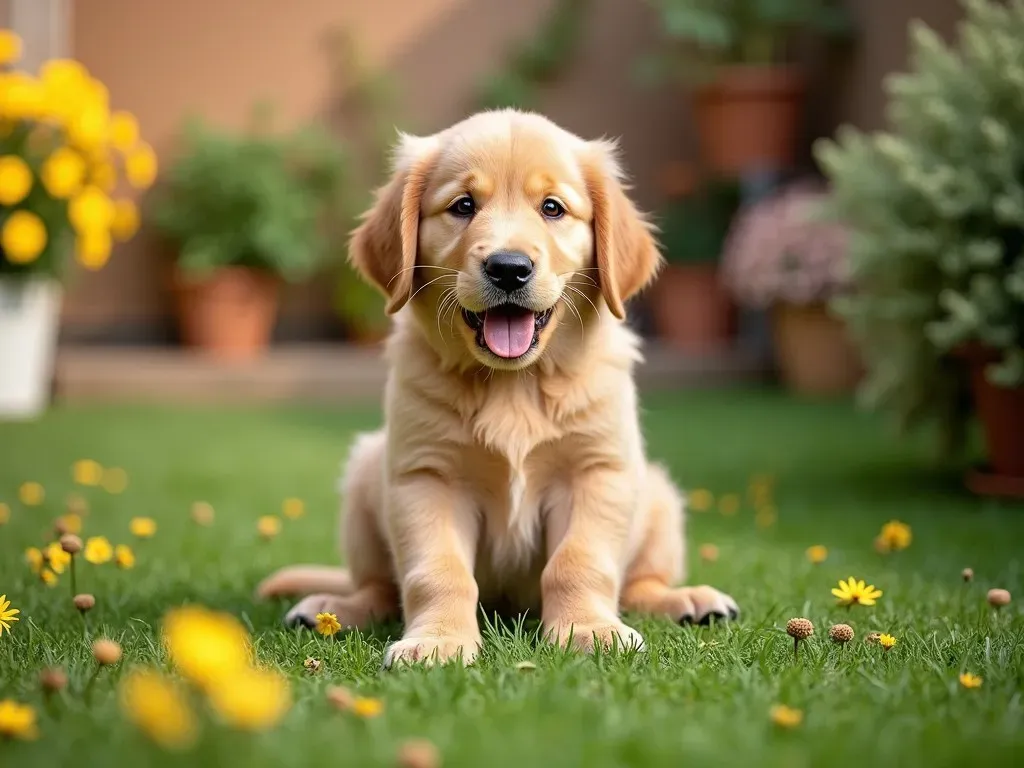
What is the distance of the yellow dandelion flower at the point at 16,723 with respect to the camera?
1557 mm

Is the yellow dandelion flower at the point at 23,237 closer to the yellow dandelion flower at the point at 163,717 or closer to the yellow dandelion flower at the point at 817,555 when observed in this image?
the yellow dandelion flower at the point at 817,555

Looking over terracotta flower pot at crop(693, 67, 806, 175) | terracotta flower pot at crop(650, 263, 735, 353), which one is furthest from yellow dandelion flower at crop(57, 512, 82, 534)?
terracotta flower pot at crop(693, 67, 806, 175)

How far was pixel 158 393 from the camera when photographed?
8055 mm

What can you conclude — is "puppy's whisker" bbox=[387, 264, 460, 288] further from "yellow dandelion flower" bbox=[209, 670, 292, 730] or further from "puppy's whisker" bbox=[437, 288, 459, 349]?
"yellow dandelion flower" bbox=[209, 670, 292, 730]

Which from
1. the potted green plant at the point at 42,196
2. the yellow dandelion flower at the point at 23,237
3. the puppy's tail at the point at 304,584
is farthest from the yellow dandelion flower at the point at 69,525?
the potted green plant at the point at 42,196

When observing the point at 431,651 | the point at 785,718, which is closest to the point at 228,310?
the point at 431,651

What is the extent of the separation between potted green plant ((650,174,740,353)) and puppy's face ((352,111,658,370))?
629 cm

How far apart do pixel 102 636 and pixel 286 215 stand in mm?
6921

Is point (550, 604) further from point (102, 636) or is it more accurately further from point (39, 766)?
point (39, 766)

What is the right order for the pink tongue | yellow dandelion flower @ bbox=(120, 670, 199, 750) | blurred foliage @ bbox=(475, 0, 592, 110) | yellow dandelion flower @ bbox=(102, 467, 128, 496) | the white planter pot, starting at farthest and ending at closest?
blurred foliage @ bbox=(475, 0, 592, 110) < the white planter pot < yellow dandelion flower @ bbox=(102, 467, 128, 496) < the pink tongue < yellow dandelion flower @ bbox=(120, 670, 199, 750)

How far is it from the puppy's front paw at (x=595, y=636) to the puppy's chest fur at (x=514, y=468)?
30 cm

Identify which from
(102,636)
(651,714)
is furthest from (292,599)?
(651,714)

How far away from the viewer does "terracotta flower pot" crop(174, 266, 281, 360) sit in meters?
8.74

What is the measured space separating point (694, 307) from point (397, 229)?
6.67 meters
